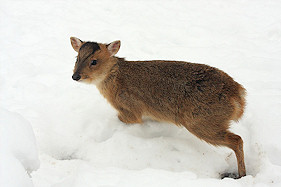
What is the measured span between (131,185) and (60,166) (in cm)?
132

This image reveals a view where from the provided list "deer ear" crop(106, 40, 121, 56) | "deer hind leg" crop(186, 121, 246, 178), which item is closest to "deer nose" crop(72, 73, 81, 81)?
"deer ear" crop(106, 40, 121, 56)

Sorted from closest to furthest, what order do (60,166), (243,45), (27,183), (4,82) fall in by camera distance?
(27,183) < (60,166) < (4,82) < (243,45)

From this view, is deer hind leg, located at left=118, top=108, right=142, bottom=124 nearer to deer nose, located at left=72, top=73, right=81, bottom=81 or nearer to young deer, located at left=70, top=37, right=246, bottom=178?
young deer, located at left=70, top=37, right=246, bottom=178

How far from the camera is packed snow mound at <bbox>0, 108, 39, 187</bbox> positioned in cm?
238

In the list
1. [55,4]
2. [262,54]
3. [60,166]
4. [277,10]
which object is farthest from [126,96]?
[277,10]

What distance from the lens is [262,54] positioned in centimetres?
651

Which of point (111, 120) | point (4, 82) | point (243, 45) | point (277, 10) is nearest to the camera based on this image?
point (111, 120)

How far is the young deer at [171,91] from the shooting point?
3.85 metres

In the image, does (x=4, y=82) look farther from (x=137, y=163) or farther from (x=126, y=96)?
(x=137, y=163)

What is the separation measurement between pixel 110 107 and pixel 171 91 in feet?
5.00

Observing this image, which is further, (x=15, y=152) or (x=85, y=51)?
(x=85, y=51)

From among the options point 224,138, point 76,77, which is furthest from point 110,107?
point 224,138

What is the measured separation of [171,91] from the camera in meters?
→ 4.22

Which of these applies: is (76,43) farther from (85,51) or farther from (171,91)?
(171,91)
